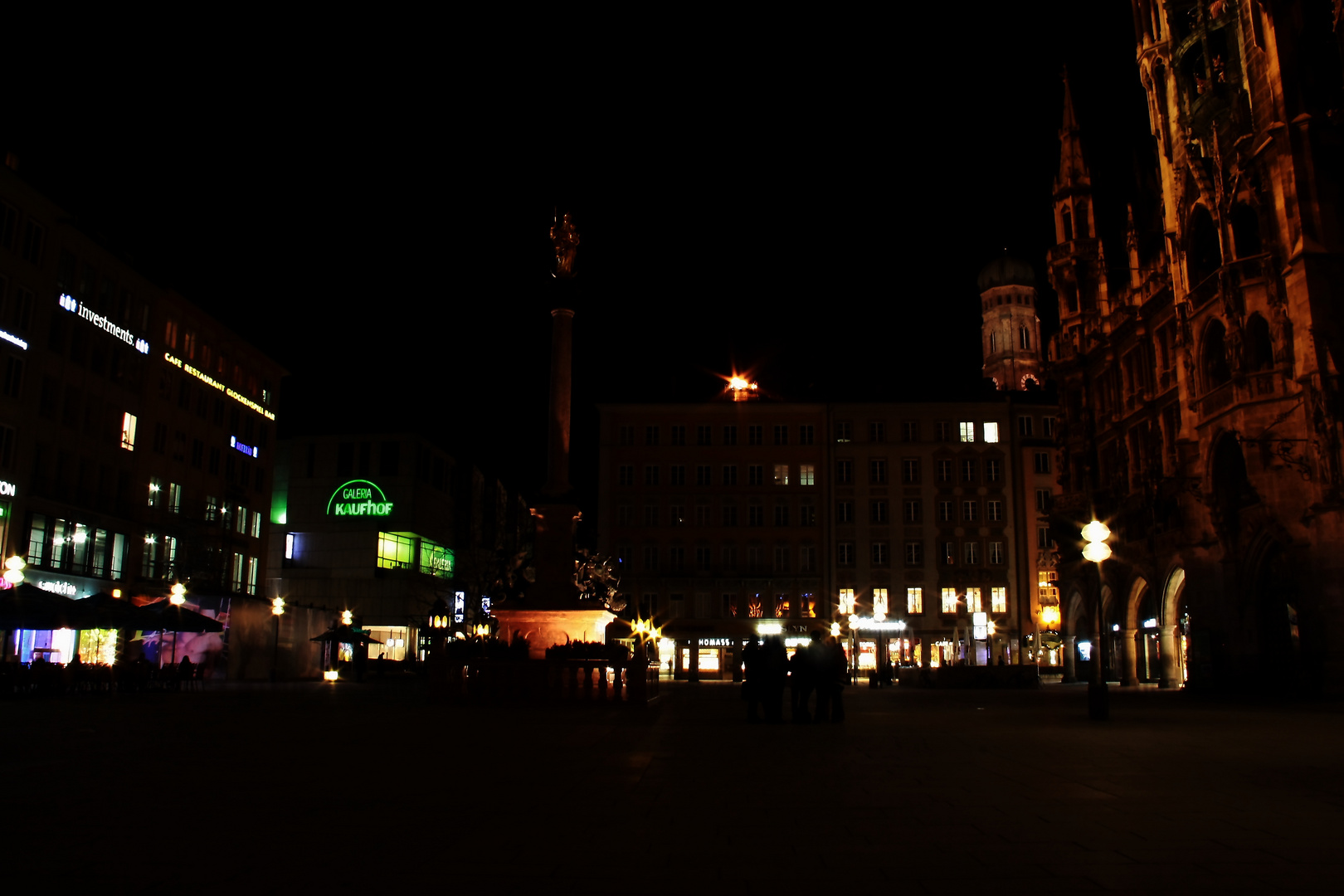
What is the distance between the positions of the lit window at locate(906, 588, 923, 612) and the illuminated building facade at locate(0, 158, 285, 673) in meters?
42.2

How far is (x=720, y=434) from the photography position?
264 feet

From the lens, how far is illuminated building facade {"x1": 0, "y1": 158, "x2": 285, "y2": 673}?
43812 mm

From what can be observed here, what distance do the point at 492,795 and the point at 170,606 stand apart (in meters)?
27.8

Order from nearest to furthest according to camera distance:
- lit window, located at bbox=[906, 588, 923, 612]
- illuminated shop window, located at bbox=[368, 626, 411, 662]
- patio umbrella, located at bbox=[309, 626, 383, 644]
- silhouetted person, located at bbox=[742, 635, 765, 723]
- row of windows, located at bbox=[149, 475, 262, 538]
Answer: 1. silhouetted person, located at bbox=[742, 635, 765, 723]
2. patio umbrella, located at bbox=[309, 626, 383, 644]
3. row of windows, located at bbox=[149, 475, 262, 538]
4. lit window, located at bbox=[906, 588, 923, 612]
5. illuminated shop window, located at bbox=[368, 626, 411, 662]

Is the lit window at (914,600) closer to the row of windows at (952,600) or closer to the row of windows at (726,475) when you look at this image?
the row of windows at (952,600)

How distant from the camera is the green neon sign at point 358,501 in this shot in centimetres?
8288

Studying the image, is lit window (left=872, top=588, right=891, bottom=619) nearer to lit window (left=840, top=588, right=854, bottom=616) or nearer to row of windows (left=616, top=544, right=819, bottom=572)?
lit window (left=840, top=588, right=854, bottom=616)

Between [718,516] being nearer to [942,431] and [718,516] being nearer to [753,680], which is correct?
[942,431]

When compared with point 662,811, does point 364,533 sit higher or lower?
higher

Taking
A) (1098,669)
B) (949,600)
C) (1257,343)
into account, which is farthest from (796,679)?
(949,600)

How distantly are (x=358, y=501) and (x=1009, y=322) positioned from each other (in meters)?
87.3

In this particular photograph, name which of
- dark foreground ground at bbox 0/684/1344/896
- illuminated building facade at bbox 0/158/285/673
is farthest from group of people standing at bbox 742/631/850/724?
illuminated building facade at bbox 0/158/285/673

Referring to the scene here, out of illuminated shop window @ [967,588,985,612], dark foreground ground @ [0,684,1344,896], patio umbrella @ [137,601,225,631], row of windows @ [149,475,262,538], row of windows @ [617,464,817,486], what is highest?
row of windows @ [617,464,817,486]

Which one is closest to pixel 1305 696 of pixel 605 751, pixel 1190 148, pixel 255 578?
pixel 1190 148
